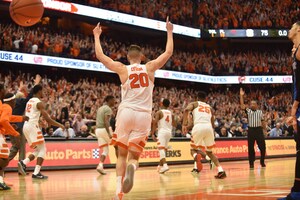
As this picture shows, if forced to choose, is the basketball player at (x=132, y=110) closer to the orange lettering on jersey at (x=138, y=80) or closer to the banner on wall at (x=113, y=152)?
the orange lettering on jersey at (x=138, y=80)

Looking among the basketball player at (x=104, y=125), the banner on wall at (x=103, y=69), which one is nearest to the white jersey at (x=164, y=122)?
the basketball player at (x=104, y=125)

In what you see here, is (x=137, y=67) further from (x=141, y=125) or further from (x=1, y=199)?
(x=1, y=199)

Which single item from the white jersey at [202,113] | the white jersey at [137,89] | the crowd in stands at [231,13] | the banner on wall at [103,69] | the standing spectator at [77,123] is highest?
the crowd in stands at [231,13]

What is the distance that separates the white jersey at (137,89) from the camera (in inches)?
301

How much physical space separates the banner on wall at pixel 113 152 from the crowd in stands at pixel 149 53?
826cm

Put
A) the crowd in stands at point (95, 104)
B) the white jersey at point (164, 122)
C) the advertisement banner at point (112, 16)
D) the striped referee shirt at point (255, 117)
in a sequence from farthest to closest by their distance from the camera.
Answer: the advertisement banner at point (112, 16)
the crowd in stands at point (95, 104)
the striped referee shirt at point (255, 117)
the white jersey at point (164, 122)

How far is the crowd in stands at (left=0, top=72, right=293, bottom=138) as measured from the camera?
2122 centimetres

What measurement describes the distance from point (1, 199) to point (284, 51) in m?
42.5

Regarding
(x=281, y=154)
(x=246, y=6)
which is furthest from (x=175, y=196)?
(x=246, y=6)

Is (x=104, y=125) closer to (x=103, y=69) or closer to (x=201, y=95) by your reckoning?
(x=201, y=95)

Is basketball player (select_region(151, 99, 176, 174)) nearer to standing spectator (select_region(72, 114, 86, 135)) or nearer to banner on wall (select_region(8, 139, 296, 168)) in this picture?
banner on wall (select_region(8, 139, 296, 168))

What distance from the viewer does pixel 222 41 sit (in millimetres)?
47781

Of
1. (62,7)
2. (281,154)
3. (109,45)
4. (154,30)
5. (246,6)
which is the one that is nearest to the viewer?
(281,154)

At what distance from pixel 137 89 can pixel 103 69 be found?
25.1m
